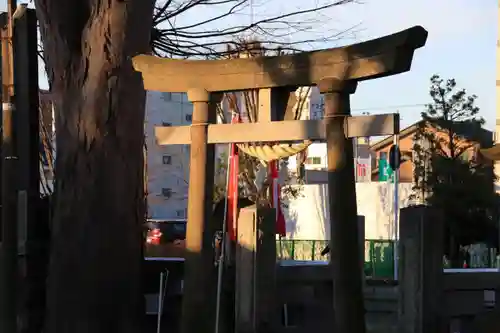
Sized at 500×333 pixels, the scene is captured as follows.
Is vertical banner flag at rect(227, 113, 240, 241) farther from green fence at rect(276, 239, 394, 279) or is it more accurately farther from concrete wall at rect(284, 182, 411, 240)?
concrete wall at rect(284, 182, 411, 240)

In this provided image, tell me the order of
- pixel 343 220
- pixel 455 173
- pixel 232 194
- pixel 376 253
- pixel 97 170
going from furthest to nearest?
pixel 455 173 < pixel 376 253 < pixel 232 194 < pixel 97 170 < pixel 343 220

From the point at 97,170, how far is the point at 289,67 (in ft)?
7.27

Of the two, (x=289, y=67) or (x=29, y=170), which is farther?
(x=29, y=170)

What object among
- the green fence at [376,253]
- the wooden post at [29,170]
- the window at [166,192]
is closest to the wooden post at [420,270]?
the wooden post at [29,170]

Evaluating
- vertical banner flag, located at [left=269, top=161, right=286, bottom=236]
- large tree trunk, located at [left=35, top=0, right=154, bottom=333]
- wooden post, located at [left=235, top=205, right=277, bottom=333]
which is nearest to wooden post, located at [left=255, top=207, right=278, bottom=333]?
wooden post, located at [left=235, top=205, right=277, bottom=333]

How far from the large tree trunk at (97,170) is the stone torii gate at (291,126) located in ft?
1.21

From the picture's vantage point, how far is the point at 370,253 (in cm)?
1944

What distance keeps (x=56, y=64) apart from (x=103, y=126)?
86 cm

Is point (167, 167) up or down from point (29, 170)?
up

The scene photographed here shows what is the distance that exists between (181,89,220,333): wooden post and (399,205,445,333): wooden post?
67.2 inches

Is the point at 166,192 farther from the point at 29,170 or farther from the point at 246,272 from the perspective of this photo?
the point at 246,272

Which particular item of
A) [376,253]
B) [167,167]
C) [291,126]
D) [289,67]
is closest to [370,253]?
[376,253]

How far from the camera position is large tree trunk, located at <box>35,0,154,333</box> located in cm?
739

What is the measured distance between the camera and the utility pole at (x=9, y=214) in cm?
862
